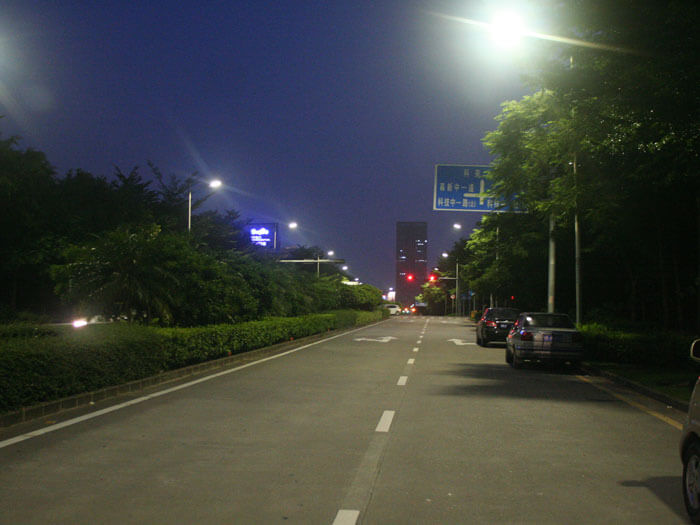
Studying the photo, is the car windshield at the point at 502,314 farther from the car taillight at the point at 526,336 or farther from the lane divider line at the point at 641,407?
the lane divider line at the point at 641,407

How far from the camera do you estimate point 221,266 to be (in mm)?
21797

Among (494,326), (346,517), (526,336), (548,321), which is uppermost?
(548,321)

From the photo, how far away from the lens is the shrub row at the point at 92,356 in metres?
9.08

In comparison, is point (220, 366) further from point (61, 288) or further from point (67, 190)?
point (67, 190)

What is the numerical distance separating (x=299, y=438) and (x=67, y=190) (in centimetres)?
4330

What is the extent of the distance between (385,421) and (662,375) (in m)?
9.01

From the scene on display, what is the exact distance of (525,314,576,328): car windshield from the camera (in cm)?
1803

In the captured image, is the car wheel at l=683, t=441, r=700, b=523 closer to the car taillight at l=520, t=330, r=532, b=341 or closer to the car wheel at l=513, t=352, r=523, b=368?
the car taillight at l=520, t=330, r=532, b=341

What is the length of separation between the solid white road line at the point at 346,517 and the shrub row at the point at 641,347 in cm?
1408

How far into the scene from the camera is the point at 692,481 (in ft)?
16.5

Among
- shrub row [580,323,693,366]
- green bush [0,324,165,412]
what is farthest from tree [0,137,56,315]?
shrub row [580,323,693,366]

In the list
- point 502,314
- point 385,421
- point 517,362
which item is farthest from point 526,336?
point 502,314

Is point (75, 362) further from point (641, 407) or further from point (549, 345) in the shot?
point (549, 345)

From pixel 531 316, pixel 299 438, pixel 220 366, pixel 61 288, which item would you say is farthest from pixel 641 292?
pixel 299 438
